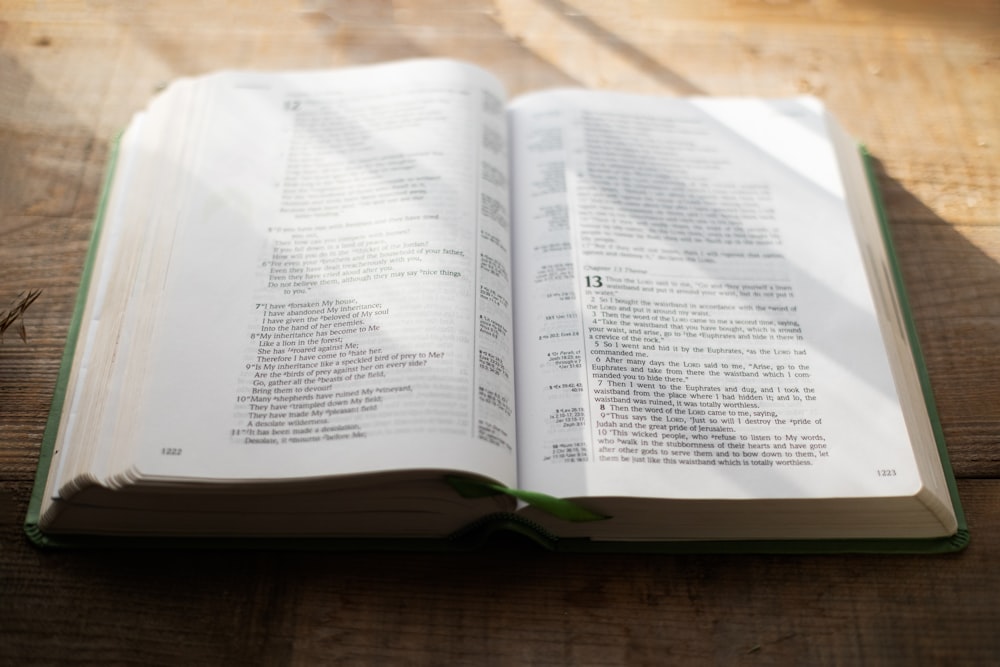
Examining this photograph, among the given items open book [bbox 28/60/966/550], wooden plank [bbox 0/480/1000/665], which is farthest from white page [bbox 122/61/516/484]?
wooden plank [bbox 0/480/1000/665]

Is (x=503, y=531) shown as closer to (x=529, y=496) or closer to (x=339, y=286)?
(x=529, y=496)

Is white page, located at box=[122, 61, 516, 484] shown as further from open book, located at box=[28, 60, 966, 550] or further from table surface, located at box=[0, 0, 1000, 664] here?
table surface, located at box=[0, 0, 1000, 664]

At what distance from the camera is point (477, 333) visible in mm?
636

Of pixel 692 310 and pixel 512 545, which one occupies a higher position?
pixel 692 310

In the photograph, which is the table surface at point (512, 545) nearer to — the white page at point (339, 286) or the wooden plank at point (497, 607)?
the wooden plank at point (497, 607)

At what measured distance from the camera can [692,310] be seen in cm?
69

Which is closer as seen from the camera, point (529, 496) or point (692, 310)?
point (529, 496)

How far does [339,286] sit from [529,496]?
0.23m

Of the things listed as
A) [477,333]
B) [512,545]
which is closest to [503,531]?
[512,545]

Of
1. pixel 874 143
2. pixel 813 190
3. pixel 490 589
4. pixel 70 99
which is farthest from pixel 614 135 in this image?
pixel 70 99

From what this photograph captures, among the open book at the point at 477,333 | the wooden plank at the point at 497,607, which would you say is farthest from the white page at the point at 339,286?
the wooden plank at the point at 497,607

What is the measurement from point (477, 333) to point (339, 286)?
124 mm

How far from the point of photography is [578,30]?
94cm

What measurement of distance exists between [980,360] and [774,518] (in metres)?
0.28
